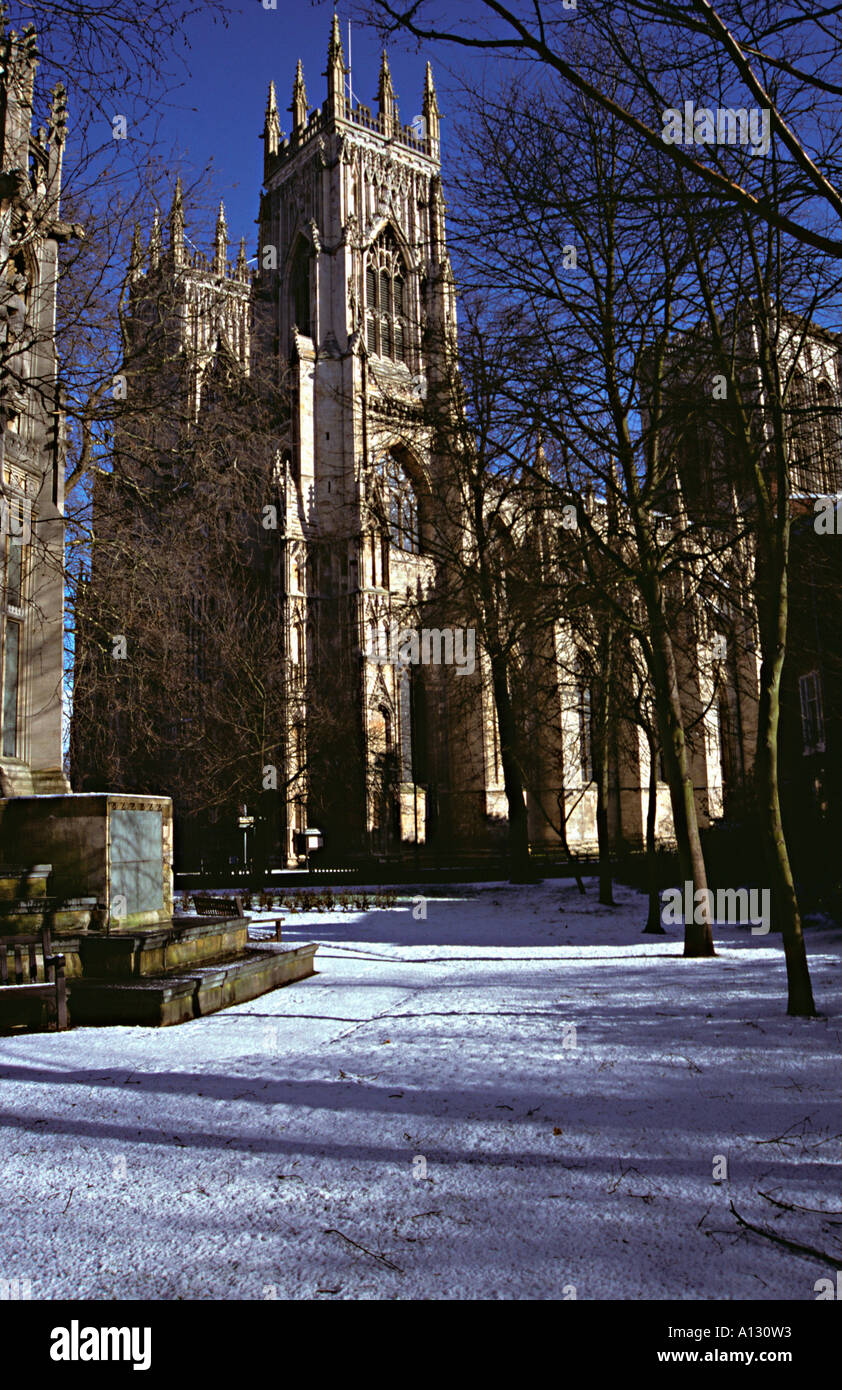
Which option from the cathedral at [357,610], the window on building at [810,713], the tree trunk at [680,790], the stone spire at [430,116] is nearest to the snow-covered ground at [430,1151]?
the tree trunk at [680,790]

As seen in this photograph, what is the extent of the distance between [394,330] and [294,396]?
21.9 ft

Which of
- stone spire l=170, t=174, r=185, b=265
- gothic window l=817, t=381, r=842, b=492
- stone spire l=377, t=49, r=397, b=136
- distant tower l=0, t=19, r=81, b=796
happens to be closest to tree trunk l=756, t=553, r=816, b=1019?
gothic window l=817, t=381, r=842, b=492

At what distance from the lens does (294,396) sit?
130 feet

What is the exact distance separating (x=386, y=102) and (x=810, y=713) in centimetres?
3711

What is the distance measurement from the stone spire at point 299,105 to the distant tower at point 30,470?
41.1 metres

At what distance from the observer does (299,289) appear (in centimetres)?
4456

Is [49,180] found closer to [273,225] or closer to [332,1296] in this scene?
[332,1296]

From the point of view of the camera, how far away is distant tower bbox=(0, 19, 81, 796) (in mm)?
8641

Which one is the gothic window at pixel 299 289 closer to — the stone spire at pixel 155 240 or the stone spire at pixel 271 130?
the stone spire at pixel 271 130

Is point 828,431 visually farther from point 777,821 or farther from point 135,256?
point 135,256

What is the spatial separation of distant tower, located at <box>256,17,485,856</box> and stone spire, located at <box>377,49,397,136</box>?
104 mm

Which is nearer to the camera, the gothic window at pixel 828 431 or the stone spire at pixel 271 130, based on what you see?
the gothic window at pixel 828 431

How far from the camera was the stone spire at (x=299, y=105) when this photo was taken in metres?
45.4
